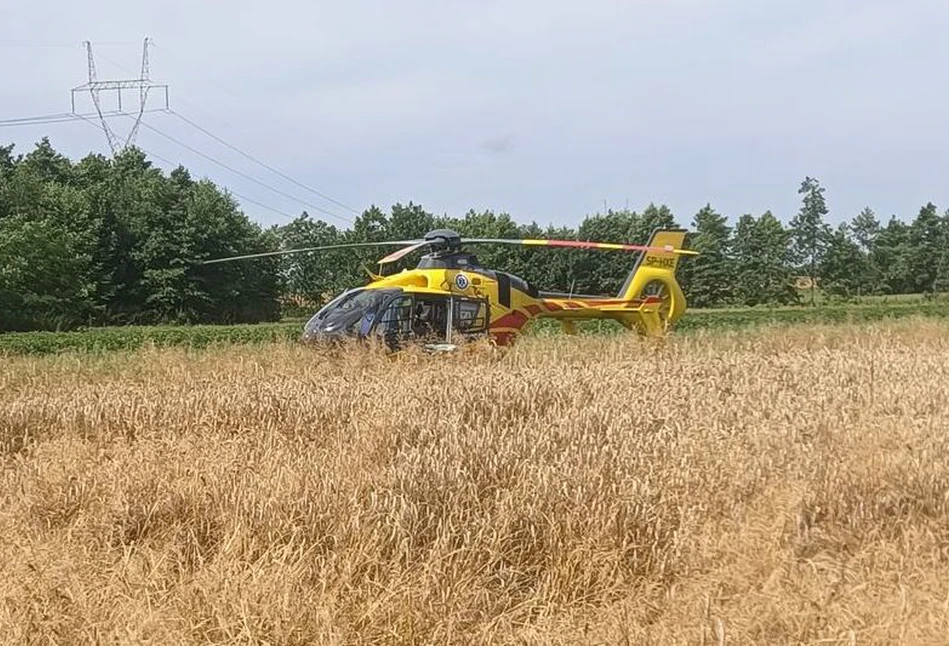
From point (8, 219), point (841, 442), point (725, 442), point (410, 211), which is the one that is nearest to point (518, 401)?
point (725, 442)

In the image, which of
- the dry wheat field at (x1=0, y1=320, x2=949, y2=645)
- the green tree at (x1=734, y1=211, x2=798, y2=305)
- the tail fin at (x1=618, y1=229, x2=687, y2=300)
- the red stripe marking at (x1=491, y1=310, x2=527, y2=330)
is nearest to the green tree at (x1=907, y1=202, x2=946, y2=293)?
the green tree at (x1=734, y1=211, x2=798, y2=305)

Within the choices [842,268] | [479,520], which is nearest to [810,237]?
[842,268]

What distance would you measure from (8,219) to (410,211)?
26972 mm


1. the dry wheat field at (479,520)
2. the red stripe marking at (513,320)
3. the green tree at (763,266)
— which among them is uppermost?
the green tree at (763,266)

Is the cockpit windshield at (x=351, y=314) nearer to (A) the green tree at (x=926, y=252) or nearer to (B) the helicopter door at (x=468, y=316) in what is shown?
(B) the helicopter door at (x=468, y=316)

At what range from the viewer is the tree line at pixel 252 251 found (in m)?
40.9

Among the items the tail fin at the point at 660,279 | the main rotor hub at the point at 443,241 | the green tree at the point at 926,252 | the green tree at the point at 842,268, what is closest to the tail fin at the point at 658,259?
the tail fin at the point at 660,279

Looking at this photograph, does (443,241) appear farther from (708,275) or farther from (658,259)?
(708,275)

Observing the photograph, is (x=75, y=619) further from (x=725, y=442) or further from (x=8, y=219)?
(x=8, y=219)

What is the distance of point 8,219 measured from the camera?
41.1 m

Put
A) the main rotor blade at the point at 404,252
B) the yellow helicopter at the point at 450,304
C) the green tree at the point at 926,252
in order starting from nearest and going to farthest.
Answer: the yellow helicopter at the point at 450,304 → the main rotor blade at the point at 404,252 → the green tree at the point at 926,252

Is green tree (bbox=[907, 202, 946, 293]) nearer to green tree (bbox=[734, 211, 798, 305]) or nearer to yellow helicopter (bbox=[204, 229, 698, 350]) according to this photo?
green tree (bbox=[734, 211, 798, 305])

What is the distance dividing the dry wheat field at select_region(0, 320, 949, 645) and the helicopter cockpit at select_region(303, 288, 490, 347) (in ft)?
20.3

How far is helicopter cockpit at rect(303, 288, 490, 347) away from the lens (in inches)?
522
